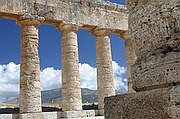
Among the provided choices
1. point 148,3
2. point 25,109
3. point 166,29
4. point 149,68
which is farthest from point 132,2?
point 25,109

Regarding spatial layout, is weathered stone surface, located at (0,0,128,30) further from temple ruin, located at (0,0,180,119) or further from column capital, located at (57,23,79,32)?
column capital, located at (57,23,79,32)

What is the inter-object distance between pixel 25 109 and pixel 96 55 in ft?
28.1

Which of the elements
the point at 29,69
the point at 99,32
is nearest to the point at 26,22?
the point at 29,69

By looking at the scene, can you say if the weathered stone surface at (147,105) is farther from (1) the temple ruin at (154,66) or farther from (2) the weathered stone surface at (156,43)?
(2) the weathered stone surface at (156,43)

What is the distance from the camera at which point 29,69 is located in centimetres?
1873

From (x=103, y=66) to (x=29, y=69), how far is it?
7068 millimetres

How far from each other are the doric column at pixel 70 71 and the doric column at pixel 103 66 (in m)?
2.54

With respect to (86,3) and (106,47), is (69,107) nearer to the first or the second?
(106,47)

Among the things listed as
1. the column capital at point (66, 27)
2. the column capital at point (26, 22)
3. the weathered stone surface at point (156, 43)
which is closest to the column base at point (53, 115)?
the column capital at point (26, 22)

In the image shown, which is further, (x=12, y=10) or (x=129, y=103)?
(x=12, y=10)

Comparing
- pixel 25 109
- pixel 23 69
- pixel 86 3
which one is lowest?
pixel 25 109

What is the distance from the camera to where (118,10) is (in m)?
25.2

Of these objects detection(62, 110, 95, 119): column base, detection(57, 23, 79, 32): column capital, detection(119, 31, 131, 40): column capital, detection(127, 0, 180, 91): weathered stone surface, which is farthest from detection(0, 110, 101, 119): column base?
detection(127, 0, 180, 91): weathered stone surface

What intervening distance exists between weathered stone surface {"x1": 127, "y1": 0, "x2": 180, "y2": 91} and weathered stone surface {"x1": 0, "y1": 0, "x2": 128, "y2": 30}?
16912mm
